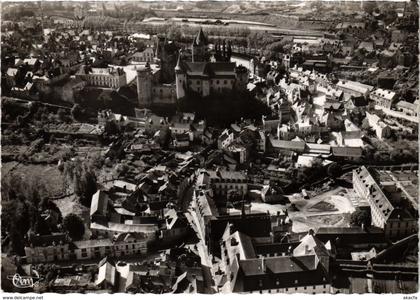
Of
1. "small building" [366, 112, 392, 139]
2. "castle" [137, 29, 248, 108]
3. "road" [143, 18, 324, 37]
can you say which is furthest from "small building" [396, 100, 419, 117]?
"castle" [137, 29, 248, 108]

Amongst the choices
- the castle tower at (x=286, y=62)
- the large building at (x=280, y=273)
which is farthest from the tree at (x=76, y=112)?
the castle tower at (x=286, y=62)

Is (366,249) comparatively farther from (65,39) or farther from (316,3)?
(65,39)

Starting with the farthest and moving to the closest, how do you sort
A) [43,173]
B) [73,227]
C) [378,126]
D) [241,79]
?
[241,79] < [378,126] < [43,173] < [73,227]

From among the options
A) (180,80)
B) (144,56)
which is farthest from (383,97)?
(144,56)

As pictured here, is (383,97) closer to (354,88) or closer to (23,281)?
(354,88)

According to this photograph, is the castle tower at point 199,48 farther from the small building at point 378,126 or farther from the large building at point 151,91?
the small building at point 378,126

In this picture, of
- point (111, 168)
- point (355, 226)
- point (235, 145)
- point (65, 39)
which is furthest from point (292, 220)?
point (65, 39)
